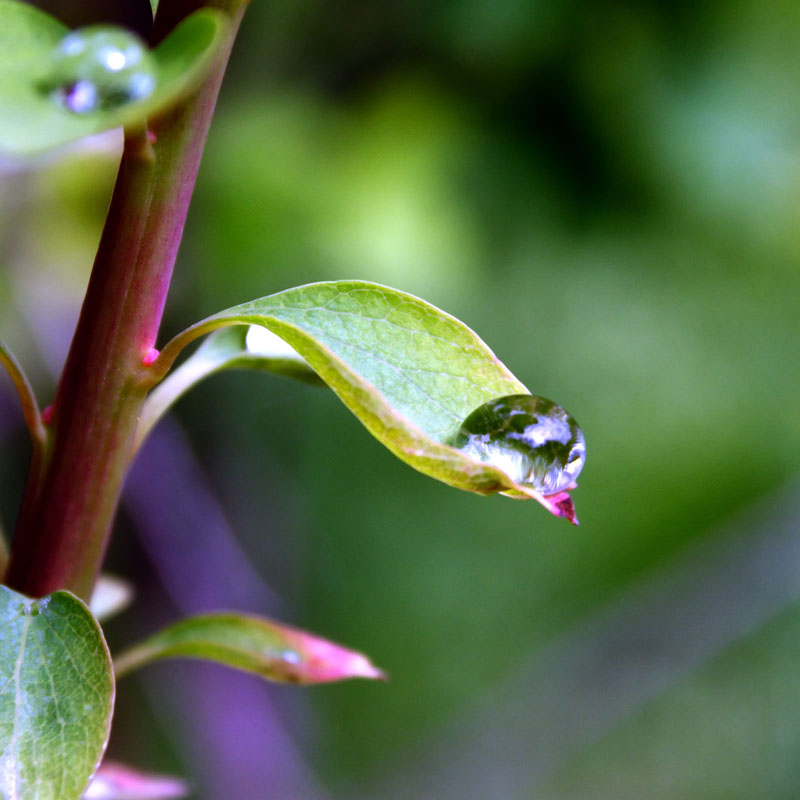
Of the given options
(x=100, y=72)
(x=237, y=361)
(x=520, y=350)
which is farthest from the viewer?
(x=520, y=350)

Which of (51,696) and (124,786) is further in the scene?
(124,786)

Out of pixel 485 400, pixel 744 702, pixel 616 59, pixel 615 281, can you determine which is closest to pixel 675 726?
pixel 744 702

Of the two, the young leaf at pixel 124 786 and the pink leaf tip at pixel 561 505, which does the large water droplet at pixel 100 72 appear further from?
the young leaf at pixel 124 786

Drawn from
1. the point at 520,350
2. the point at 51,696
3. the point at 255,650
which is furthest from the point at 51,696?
the point at 520,350

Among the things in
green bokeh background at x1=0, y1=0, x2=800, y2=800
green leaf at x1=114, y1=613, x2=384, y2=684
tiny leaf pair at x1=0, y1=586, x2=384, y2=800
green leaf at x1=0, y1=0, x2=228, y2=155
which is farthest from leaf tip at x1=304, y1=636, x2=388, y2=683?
green bokeh background at x1=0, y1=0, x2=800, y2=800

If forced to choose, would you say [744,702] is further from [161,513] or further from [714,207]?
[161,513]

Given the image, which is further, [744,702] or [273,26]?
[744,702]

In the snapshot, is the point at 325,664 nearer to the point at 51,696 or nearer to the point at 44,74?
the point at 51,696
